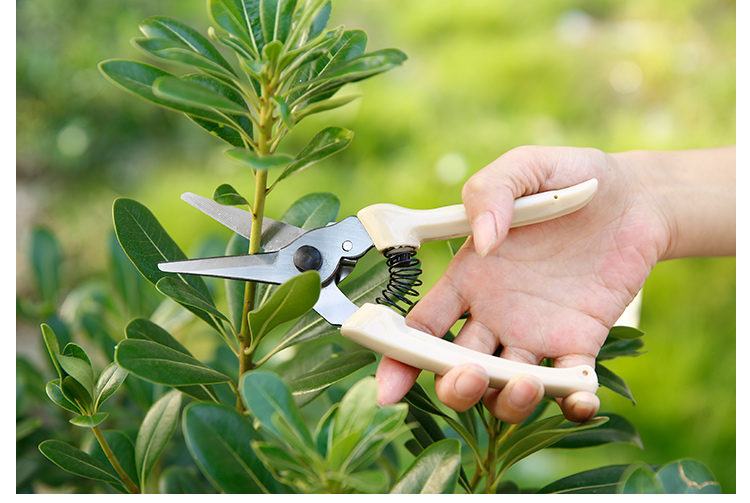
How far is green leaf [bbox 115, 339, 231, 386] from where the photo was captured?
0.77 m

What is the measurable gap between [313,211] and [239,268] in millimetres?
239

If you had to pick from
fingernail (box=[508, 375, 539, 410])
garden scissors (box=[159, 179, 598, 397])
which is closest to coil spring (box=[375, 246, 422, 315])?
garden scissors (box=[159, 179, 598, 397])

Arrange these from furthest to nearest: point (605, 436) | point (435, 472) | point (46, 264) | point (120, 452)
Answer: point (46, 264) → point (605, 436) → point (120, 452) → point (435, 472)

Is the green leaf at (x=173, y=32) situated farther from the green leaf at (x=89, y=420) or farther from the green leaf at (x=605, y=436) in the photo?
the green leaf at (x=605, y=436)

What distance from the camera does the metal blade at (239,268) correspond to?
902mm

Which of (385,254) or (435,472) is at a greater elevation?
(385,254)

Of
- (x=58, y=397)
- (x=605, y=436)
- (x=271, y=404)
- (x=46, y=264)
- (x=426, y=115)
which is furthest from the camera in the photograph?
(x=426, y=115)

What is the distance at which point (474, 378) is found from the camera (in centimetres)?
87

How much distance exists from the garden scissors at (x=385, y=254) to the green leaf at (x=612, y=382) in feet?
0.26

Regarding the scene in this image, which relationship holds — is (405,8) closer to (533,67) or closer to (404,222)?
(533,67)

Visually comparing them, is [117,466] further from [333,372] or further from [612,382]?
[612,382]

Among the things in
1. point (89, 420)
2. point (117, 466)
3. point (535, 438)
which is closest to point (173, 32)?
point (89, 420)

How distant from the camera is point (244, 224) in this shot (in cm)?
102

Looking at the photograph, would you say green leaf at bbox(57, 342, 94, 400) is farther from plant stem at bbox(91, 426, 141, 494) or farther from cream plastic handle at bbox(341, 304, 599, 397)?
cream plastic handle at bbox(341, 304, 599, 397)
